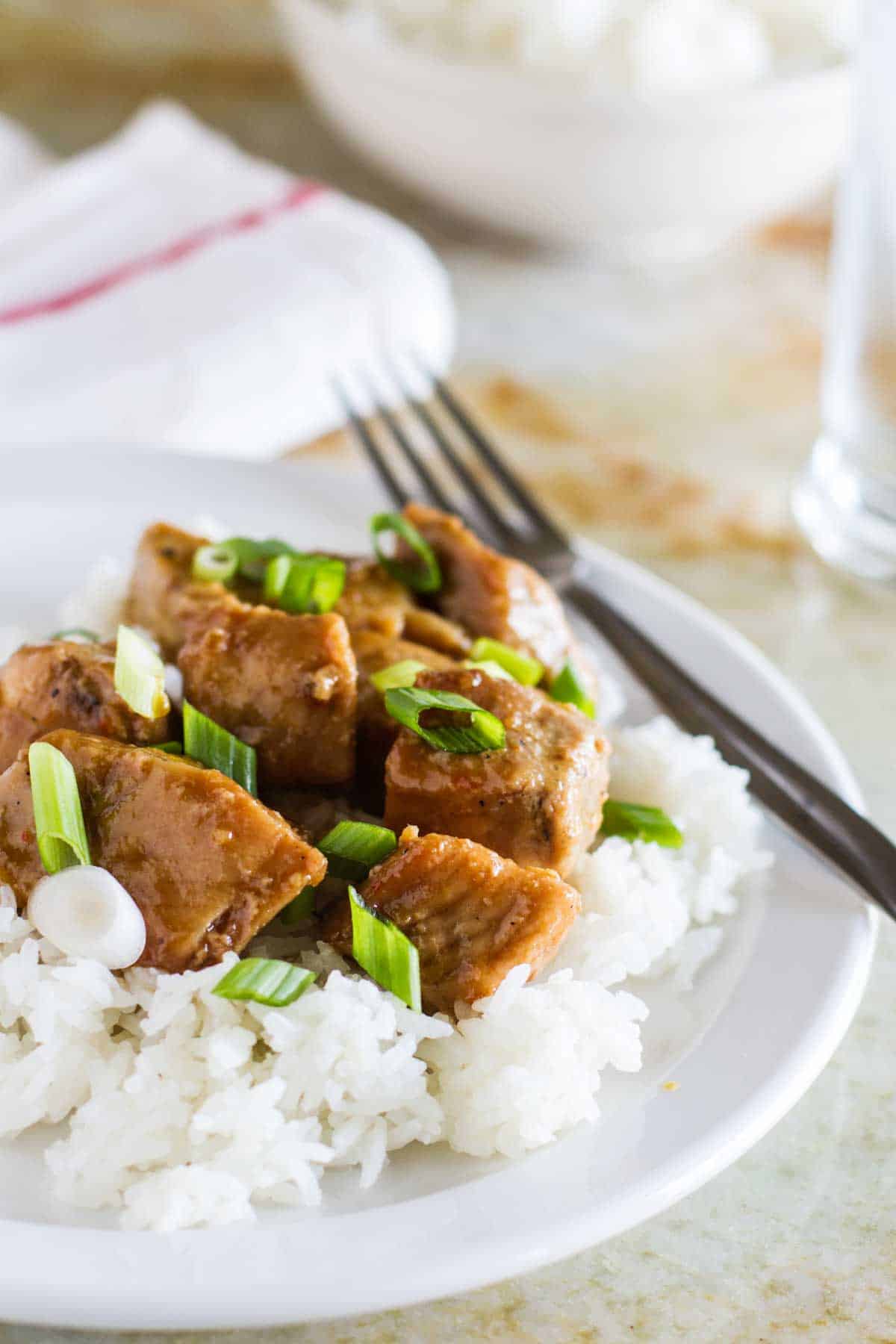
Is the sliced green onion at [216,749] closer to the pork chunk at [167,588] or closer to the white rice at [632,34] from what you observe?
the pork chunk at [167,588]

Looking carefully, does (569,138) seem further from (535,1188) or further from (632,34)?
(535,1188)

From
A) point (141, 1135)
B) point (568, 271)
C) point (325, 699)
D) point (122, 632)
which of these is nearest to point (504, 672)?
point (325, 699)

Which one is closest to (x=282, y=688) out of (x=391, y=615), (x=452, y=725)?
(x=452, y=725)

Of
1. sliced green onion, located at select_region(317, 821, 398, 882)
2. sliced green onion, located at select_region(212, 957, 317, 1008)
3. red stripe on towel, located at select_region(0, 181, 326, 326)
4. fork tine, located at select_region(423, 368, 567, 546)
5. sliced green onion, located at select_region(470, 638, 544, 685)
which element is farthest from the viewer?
red stripe on towel, located at select_region(0, 181, 326, 326)

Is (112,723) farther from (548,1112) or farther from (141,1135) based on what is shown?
(548,1112)

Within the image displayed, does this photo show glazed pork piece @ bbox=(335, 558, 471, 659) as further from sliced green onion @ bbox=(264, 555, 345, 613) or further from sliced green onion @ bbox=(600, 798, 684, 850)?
sliced green onion @ bbox=(600, 798, 684, 850)

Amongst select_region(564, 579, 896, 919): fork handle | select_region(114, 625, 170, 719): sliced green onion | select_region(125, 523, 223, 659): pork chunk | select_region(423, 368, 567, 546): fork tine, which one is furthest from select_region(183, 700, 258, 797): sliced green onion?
select_region(423, 368, 567, 546): fork tine
